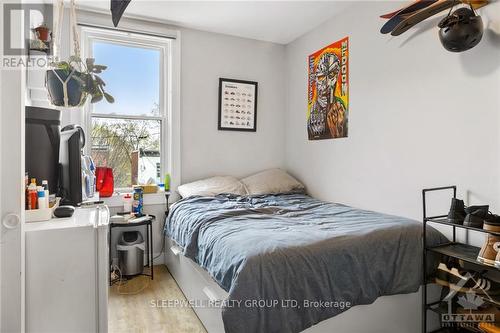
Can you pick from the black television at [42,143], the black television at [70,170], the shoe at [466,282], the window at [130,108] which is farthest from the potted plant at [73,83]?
the shoe at [466,282]

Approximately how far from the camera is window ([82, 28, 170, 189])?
10.1 feet

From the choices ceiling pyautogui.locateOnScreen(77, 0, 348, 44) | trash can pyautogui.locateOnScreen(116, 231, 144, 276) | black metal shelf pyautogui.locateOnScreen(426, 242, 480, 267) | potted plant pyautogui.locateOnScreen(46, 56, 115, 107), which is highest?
ceiling pyautogui.locateOnScreen(77, 0, 348, 44)

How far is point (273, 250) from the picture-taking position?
4.89 ft

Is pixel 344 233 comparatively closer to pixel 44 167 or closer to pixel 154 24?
pixel 44 167

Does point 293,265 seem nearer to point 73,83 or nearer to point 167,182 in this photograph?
point 73,83

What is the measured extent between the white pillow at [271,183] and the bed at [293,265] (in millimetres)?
946

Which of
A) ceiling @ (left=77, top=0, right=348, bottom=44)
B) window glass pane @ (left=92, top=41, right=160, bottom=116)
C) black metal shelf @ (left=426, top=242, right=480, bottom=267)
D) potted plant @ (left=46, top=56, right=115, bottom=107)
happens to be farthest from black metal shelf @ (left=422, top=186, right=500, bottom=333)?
window glass pane @ (left=92, top=41, right=160, bottom=116)

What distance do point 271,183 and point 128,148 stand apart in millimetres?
1549

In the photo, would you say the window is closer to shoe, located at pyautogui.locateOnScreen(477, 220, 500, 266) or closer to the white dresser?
the white dresser

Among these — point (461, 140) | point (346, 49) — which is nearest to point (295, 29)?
point (346, 49)

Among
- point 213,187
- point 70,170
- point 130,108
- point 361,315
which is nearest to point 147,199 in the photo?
point 213,187

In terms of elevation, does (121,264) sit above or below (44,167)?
below

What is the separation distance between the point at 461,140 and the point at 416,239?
671mm

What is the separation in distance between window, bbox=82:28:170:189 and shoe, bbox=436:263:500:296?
267 cm
